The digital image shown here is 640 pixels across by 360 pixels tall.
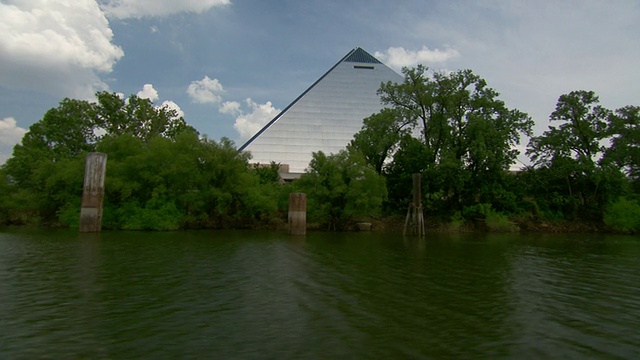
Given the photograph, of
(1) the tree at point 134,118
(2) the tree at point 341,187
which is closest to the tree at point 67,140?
(1) the tree at point 134,118

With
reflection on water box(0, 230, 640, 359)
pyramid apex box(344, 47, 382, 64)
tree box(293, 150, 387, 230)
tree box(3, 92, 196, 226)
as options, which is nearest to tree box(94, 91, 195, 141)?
tree box(3, 92, 196, 226)

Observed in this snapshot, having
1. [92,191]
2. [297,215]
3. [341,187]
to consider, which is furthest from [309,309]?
[341,187]

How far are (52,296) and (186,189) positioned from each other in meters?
27.6

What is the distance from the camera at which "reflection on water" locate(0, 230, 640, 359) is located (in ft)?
19.8

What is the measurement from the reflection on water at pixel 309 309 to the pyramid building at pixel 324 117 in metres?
54.8

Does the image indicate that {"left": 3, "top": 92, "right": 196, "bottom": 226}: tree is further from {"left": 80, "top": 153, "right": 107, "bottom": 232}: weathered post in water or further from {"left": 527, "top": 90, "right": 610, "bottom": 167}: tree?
{"left": 527, "top": 90, "right": 610, "bottom": 167}: tree

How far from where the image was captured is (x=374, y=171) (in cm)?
3703

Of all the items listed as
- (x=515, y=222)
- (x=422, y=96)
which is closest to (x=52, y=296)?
(x=422, y=96)

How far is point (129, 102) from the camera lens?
48.7 metres

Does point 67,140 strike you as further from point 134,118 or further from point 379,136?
point 379,136

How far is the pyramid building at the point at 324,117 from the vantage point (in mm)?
74625

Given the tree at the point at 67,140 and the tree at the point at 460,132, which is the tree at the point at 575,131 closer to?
the tree at the point at 460,132

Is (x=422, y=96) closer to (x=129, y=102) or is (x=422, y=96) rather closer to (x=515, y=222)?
(x=515, y=222)

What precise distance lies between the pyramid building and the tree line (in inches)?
1091
